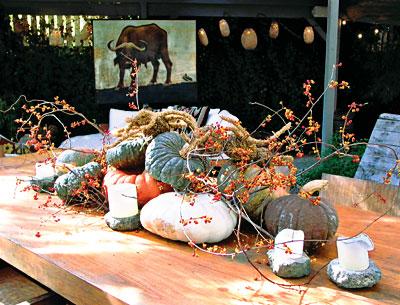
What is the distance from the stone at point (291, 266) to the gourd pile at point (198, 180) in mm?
135

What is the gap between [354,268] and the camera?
4.07 ft

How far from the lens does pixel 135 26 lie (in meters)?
6.40

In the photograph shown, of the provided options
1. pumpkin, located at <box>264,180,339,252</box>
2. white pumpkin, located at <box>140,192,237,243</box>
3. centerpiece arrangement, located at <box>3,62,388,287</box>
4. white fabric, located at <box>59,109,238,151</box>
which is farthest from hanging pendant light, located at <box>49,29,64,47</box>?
pumpkin, located at <box>264,180,339,252</box>

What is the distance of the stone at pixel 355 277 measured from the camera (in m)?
1.22

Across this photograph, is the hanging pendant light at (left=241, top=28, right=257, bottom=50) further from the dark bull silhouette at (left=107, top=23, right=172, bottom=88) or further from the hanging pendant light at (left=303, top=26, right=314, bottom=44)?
the dark bull silhouette at (left=107, top=23, right=172, bottom=88)

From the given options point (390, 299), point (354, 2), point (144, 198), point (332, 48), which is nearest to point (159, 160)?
point (144, 198)

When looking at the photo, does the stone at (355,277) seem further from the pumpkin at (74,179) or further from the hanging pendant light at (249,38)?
the hanging pendant light at (249,38)

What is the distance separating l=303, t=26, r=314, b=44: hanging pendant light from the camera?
668cm

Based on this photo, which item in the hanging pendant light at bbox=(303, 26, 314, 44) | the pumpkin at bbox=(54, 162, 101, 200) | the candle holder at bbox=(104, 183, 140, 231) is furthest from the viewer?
the hanging pendant light at bbox=(303, 26, 314, 44)

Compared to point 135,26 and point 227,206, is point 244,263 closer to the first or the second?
point 227,206

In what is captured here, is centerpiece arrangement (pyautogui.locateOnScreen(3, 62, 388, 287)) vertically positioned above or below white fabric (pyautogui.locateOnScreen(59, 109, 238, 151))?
above

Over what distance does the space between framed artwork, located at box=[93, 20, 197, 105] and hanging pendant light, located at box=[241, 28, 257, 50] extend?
0.62m

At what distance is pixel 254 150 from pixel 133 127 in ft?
1.45

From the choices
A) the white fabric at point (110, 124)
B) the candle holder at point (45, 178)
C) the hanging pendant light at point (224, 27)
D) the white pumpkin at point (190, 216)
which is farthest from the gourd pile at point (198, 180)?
the hanging pendant light at point (224, 27)
